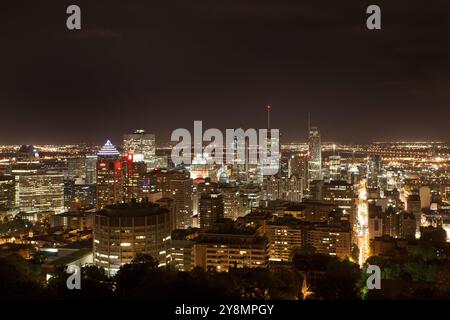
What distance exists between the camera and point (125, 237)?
376 inches

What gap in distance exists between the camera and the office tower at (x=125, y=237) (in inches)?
376

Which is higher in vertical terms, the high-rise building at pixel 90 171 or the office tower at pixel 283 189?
the high-rise building at pixel 90 171

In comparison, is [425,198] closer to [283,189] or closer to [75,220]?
[283,189]

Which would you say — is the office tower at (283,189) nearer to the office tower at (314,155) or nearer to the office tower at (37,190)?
the office tower at (314,155)

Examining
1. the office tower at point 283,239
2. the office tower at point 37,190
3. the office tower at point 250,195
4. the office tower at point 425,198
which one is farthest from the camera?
the office tower at point 37,190

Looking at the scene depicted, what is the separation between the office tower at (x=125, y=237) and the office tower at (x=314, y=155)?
2047 centimetres

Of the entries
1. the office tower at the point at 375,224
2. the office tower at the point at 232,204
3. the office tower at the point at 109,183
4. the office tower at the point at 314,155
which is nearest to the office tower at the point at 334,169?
the office tower at the point at 314,155

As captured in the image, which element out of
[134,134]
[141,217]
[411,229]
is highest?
[134,134]

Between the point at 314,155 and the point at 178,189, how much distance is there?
1475 centimetres

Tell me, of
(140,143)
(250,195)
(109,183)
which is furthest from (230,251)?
(140,143)
